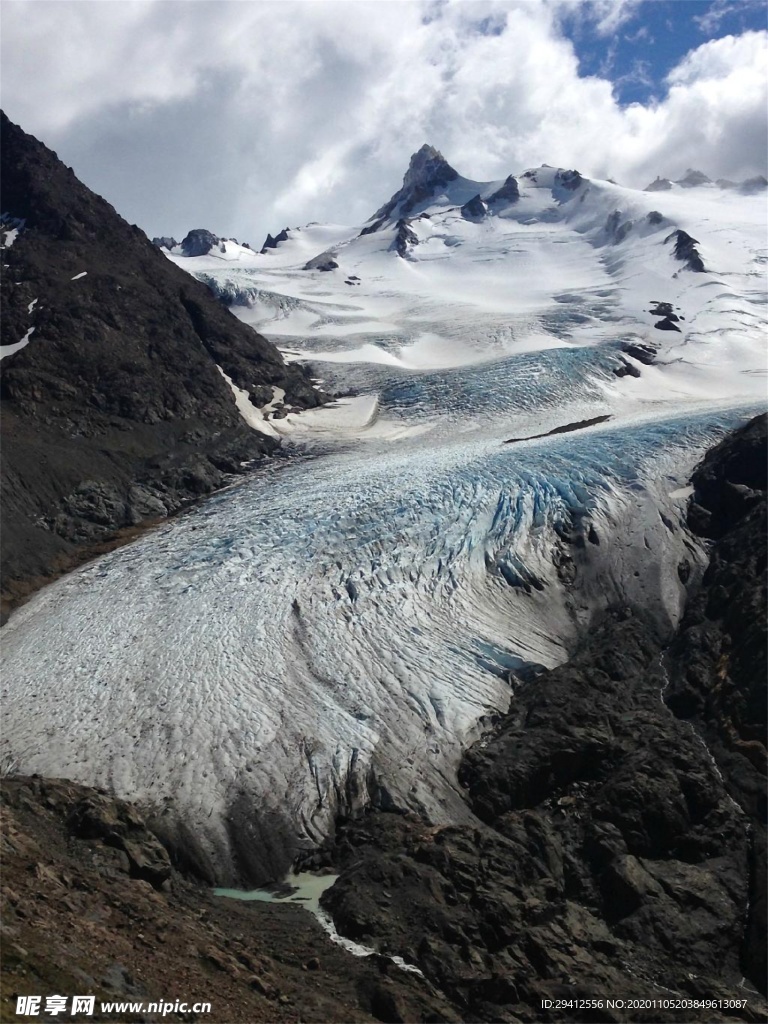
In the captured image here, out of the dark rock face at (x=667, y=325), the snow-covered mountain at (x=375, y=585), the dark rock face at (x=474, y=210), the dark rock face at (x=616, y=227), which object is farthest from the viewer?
the dark rock face at (x=474, y=210)

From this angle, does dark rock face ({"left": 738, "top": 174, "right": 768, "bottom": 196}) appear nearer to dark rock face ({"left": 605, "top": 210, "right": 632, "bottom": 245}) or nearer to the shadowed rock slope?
dark rock face ({"left": 605, "top": 210, "right": 632, "bottom": 245})

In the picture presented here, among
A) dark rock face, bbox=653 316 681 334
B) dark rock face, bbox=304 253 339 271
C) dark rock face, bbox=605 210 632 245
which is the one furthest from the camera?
dark rock face, bbox=304 253 339 271

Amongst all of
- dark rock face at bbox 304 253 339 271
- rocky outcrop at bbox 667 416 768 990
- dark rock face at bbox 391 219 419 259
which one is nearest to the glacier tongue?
rocky outcrop at bbox 667 416 768 990

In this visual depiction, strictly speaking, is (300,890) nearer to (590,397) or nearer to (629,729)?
(629,729)

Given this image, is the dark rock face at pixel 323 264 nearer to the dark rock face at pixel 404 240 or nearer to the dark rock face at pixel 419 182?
the dark rock face at pixel 404 240

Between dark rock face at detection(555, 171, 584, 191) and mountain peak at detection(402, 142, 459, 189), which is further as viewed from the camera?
mountain peak at detection(402, 142, 459, 189)

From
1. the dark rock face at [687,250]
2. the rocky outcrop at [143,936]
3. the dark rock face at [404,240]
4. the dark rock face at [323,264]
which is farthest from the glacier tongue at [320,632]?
the dark rock face at [404,240]
